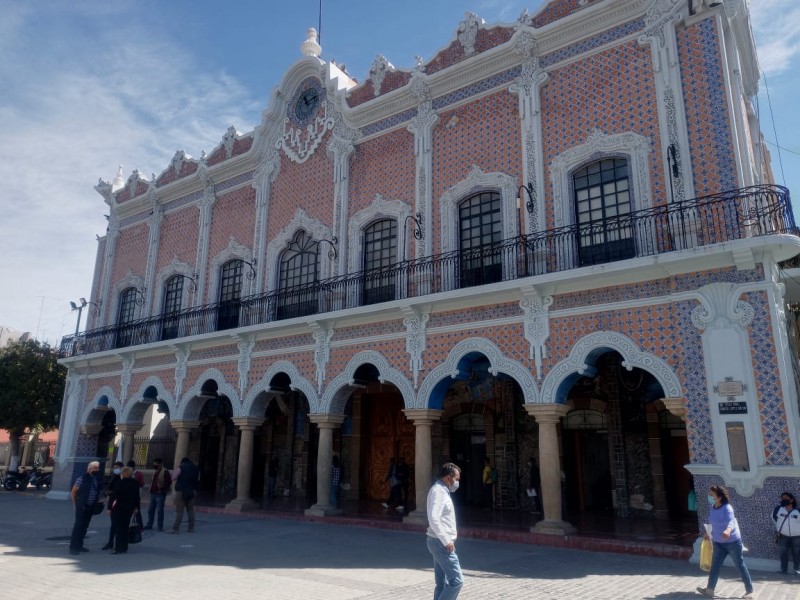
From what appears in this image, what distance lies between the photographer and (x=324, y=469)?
14305 mm

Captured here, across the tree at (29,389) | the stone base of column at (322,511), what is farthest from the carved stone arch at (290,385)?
the tree at (29,389)

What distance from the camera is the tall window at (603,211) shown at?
11484mm

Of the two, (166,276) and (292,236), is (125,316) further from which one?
(292,236)

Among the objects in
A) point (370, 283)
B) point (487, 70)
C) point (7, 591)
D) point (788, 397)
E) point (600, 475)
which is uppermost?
point (487, 70)

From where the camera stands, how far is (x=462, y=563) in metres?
8.87

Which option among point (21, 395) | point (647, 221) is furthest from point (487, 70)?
point (21, 395)

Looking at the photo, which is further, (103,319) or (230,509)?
(103,319)

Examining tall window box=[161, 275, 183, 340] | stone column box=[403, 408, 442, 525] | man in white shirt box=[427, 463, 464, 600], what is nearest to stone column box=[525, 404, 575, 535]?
stone column box=[403, 408, 442, 525]

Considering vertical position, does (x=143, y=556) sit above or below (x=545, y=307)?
below

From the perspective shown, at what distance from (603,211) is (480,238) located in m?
2.67

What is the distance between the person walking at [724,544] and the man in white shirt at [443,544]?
332cm

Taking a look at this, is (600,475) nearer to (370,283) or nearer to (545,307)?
(545,307)

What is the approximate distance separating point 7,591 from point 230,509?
9059mm

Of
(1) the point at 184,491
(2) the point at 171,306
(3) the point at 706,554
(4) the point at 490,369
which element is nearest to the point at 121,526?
(1) the point at 184,491
